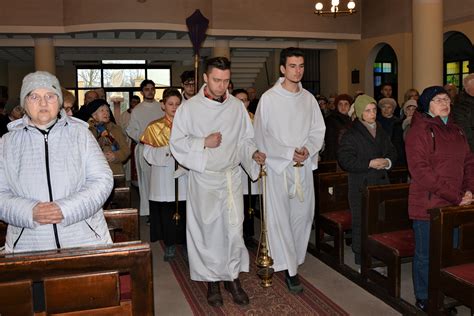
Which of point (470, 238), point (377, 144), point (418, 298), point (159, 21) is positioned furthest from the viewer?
point (159, 21)

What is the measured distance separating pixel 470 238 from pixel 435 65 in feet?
27.3

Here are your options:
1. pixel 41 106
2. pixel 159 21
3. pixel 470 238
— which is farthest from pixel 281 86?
pixel 159 21

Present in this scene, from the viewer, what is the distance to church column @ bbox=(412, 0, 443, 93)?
35.4ft

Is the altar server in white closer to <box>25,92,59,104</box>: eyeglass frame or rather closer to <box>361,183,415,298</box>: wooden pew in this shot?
<box>361,183,415,298</box>: wooden pew

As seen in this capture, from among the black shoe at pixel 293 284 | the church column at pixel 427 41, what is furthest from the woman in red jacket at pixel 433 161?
the church column at pixel 427 41

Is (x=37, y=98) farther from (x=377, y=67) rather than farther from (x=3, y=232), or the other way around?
(x=377, y=67)

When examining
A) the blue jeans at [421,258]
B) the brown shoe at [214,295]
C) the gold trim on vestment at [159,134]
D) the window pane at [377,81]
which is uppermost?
the window pane at [377,81]

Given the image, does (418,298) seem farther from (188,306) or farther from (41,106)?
(41,106)

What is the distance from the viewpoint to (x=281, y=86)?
4.25 metres

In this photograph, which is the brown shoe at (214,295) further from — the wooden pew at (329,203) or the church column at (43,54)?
the church column at (43,54)

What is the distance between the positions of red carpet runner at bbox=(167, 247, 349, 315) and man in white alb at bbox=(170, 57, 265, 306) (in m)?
0.09

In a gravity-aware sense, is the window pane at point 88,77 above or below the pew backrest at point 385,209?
above

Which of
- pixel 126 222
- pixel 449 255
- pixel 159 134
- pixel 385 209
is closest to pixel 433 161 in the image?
pixel 449 255

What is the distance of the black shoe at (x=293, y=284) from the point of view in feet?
13.7
